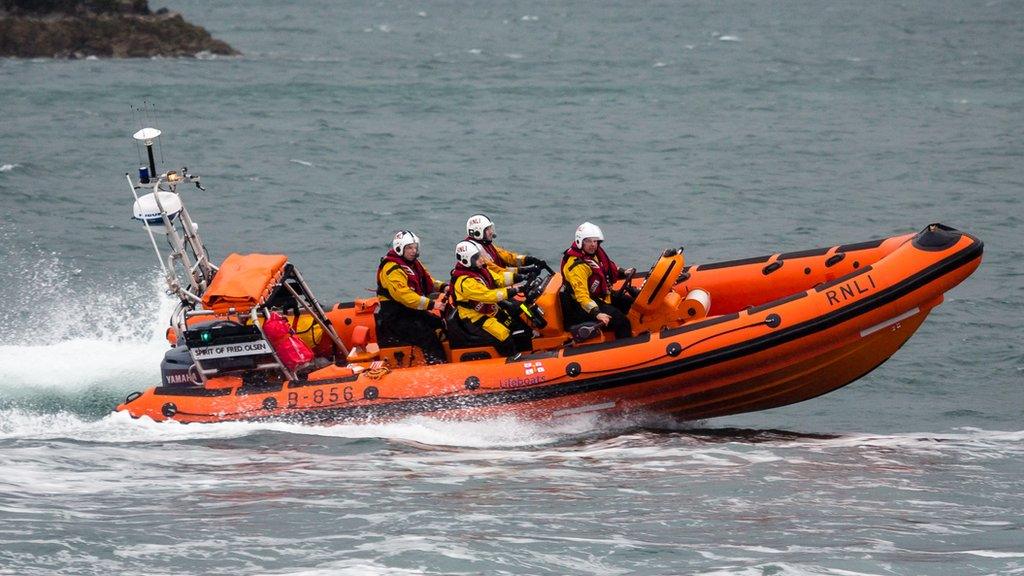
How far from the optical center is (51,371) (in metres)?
12.4

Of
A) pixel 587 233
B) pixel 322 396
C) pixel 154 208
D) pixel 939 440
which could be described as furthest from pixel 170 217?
pixel 939 440

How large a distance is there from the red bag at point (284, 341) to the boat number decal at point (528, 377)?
1682mm

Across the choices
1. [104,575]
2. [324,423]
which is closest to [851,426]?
[324,423]

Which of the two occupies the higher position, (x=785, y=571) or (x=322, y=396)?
(x=322, y=396)

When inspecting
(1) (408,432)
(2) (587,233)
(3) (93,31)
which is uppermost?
(3) (93,31)

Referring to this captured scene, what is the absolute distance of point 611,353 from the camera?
1045 cm

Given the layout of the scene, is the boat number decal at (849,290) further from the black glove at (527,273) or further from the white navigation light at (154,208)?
the white navigation light at (154,208)

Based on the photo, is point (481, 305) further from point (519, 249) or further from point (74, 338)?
point (519, 249)

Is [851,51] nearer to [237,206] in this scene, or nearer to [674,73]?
[674,73]

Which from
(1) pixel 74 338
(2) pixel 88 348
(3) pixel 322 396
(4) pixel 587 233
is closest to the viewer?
(4) pixel 587 233

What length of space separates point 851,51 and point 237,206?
2713 centimetres

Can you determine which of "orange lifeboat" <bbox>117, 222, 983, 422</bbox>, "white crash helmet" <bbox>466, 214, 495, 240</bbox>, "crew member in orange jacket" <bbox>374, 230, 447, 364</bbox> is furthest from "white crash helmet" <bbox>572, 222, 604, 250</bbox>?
"crew member in orange jacket" <bbox>374, 230, 447, 364</bbox>

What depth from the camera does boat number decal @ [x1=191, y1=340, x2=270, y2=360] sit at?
10914 millimetres

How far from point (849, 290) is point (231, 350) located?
4791 millimetres
